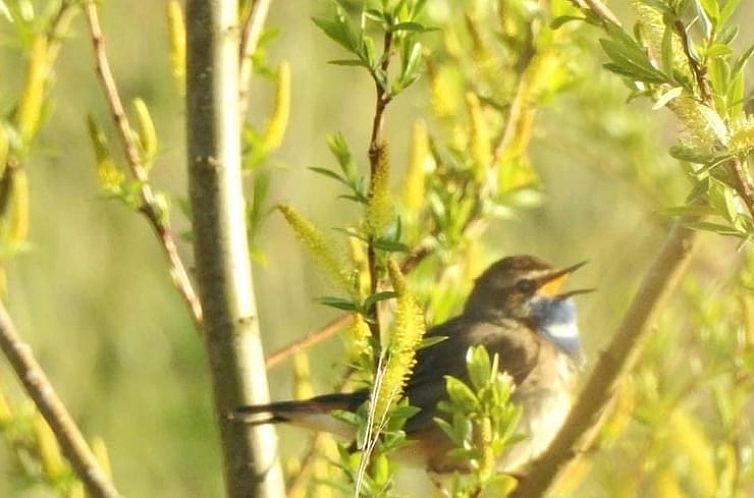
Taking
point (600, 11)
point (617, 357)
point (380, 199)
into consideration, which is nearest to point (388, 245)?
point (380, 199)

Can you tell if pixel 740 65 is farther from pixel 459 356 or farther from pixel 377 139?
pixel 459 356

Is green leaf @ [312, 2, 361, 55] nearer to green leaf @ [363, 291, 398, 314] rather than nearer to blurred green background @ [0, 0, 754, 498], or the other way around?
green leaf @ [363, 291, 398, 314]

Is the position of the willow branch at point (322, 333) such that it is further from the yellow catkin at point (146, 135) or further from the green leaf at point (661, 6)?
the green leaf at point (661, 6)

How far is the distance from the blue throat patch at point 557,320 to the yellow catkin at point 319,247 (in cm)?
299

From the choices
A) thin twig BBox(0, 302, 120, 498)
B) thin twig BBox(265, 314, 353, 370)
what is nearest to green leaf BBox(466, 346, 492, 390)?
thin twig BBox(265, 314, 353, 370)

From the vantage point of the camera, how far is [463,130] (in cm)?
342

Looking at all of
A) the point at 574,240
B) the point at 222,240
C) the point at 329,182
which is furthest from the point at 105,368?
the point at 222,240

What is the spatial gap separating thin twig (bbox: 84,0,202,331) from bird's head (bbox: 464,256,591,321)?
2.45 m

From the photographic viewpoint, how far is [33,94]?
3014mm

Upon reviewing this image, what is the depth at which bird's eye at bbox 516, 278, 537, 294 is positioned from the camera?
5238 mm

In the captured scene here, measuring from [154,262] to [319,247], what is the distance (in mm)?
4545

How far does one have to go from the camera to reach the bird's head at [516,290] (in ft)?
17.1

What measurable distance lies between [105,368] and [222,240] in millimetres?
3961

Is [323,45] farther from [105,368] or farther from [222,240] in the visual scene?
[222,240]
